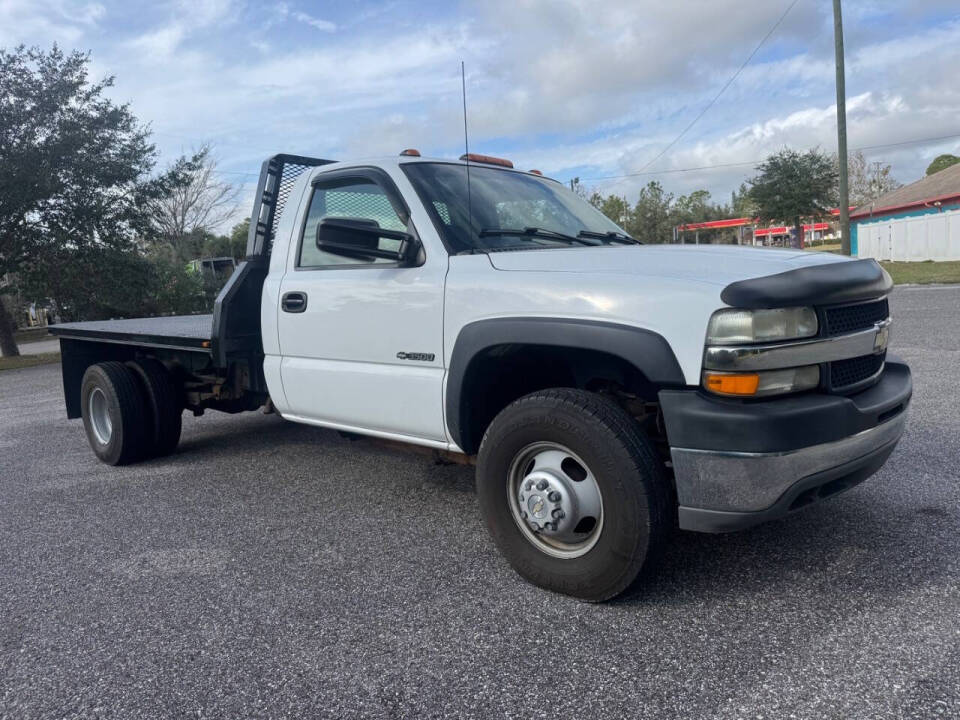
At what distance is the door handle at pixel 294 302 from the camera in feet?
13.9

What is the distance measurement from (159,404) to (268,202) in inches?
75.0

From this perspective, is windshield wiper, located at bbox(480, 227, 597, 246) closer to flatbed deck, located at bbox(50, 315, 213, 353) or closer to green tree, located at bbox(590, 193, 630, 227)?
flatbed deck, located at bbox(50, 315, 213, 353)

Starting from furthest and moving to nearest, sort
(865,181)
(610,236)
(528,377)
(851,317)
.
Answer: (865,181) → (610,236) → (528,377) → (851,317)

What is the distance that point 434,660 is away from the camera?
105 inches

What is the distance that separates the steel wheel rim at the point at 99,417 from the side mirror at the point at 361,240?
347 cm

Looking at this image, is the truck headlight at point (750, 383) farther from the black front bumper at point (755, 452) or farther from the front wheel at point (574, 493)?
the front wheel at point (574, 493)

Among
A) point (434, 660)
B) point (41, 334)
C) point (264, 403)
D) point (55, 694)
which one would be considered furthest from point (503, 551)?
point (41, 334)

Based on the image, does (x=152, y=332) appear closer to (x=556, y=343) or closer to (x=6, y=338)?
(x=556, y=343)

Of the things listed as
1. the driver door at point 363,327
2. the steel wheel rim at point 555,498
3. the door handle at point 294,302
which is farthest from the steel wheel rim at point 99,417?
the steel wheel rim at point 555,498

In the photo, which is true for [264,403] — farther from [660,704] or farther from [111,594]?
[660,704]

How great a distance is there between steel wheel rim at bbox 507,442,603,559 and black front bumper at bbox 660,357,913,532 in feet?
1.26

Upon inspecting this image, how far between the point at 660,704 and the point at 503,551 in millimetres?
1074

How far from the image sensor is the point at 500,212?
394 cm

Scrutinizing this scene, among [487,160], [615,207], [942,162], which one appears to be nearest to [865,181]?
[942,162]
